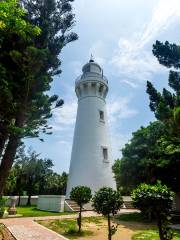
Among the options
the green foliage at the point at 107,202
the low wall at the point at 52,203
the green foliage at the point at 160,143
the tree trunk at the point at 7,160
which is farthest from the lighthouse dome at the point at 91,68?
the green foliage at the point at 107,202

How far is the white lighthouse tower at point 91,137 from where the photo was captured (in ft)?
74.1

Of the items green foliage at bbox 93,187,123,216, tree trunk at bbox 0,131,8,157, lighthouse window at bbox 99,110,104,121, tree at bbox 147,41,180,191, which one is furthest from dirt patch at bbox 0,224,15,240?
lighthouse window at bbox 99,110,104,121

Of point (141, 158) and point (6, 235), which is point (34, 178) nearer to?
point (141, 158)

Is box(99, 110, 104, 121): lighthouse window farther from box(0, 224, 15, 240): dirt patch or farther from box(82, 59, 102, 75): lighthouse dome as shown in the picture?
box(0, 224, 15, 240): dirt patch

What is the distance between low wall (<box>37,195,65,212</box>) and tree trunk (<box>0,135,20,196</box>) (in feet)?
33.1

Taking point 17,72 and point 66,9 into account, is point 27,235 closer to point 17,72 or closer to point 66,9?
point 17,72

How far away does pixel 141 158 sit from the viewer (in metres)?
→ 19.1

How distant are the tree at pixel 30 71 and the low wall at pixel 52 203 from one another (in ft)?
29.4

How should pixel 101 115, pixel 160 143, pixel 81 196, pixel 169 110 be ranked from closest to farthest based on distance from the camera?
pixel 81 196, pixel 169 110, pixel 160 143, pixel 101 115

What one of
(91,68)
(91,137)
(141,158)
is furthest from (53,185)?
→ (141,158)

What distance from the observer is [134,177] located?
62.2ft

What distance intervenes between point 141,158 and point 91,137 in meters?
6.07

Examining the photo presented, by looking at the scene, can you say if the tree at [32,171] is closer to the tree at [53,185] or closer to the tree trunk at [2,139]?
the tree at [53,185]

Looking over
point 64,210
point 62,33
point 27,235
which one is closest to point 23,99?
point 62,33
